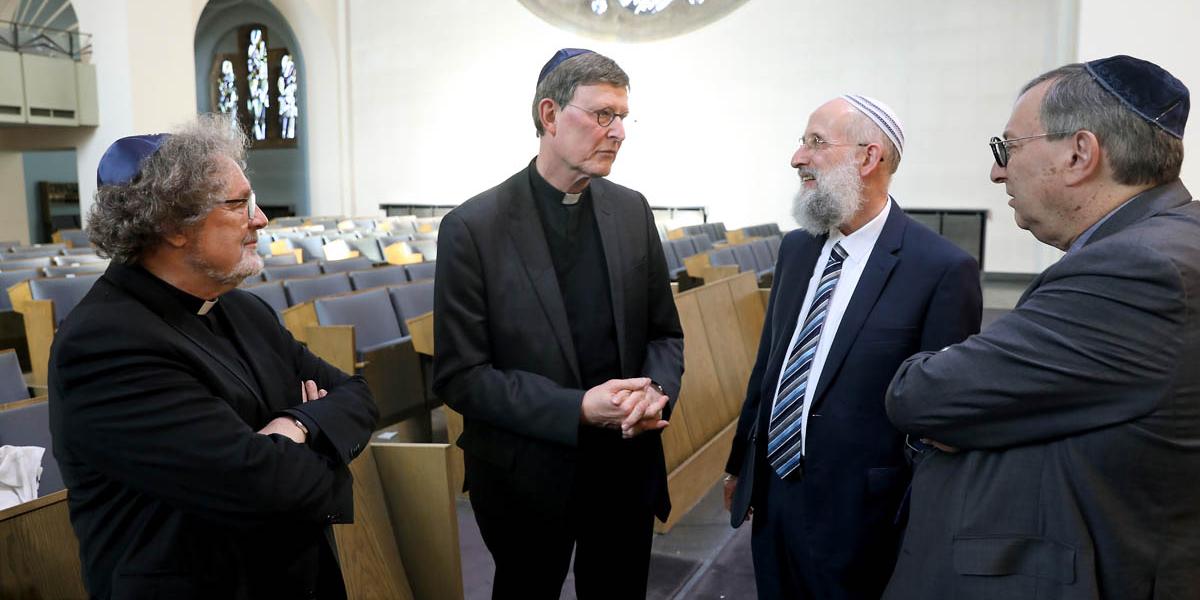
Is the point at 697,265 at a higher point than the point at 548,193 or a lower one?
lower

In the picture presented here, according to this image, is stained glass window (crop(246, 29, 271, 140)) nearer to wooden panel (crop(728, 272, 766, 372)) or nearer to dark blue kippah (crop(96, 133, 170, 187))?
wooden panel (crop(728, 272, 766, 372))

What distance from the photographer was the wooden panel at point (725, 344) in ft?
13.4

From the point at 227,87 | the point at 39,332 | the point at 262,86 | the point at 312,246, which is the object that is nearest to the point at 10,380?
the point at 39,332

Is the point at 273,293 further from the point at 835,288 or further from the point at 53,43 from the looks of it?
the point at 53,43

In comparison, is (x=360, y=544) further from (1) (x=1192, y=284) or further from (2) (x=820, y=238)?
(1) (x=1192, y=284)

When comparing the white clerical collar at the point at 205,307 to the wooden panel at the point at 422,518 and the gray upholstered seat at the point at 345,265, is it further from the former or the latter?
the gray upholstered seat at the point at 345,265

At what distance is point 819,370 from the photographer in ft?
5.65

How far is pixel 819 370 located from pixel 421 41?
15846 millimetres

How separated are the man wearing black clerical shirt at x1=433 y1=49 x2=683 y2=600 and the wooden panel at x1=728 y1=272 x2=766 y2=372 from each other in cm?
282

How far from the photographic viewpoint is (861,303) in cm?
166

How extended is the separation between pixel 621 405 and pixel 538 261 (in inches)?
14.6

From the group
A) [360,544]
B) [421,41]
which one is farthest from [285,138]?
[360,544]

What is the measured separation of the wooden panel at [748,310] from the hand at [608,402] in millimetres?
2983

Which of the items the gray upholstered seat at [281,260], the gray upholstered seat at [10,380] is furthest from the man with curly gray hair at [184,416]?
the gray upholstered seat at [281,260]
